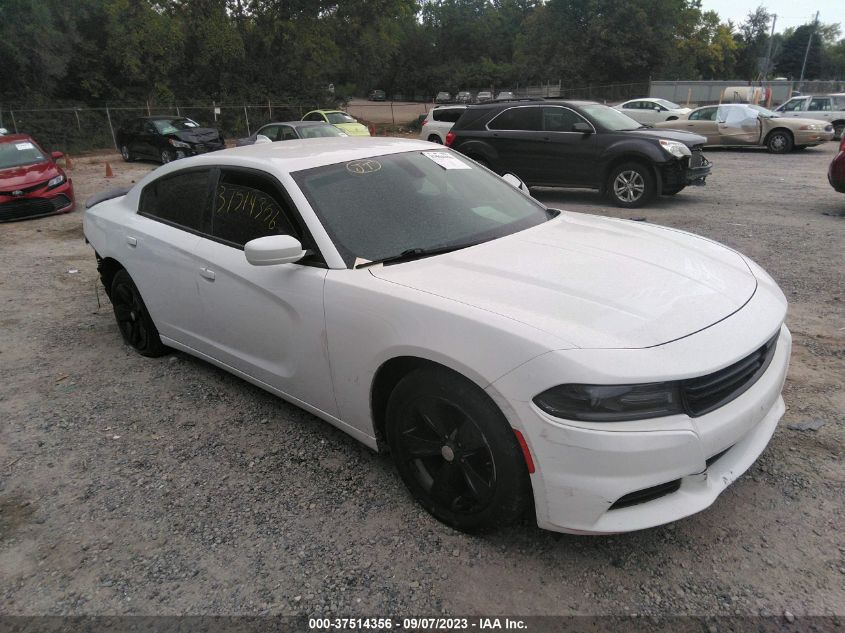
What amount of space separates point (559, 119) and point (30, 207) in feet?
30.5

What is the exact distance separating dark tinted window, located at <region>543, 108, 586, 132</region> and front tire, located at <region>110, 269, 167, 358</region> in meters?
8.01

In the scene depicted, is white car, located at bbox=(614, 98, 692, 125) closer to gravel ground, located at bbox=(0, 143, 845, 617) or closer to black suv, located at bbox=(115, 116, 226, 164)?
black suv, located at bbox=(115, 116, 226, 164)

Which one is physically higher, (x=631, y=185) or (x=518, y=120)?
(x=518, y=120)

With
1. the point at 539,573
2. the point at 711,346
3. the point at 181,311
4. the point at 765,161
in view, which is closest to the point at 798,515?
the point at 711,346

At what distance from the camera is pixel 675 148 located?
9422 mm

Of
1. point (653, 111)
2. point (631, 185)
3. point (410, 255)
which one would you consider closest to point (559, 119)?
point (631, 185)

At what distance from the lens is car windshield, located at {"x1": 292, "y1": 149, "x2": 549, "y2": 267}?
2.98 m

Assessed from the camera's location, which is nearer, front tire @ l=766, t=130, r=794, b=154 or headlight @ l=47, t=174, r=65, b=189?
headlight @ l=47, t=174, r=65, b=189

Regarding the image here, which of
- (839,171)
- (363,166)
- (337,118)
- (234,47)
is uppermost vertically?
(234,47)

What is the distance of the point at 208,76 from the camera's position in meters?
32.6

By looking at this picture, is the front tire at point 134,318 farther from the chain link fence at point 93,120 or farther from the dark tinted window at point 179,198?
the chain link fence at point 93,120

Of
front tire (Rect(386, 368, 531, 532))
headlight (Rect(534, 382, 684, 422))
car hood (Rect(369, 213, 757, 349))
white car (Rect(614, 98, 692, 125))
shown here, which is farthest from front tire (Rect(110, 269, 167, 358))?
white car (Rect(614, 98, 692, 125))

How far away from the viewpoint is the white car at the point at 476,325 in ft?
6.86

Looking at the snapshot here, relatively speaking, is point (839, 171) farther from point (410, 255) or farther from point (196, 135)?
point (196, 135)
